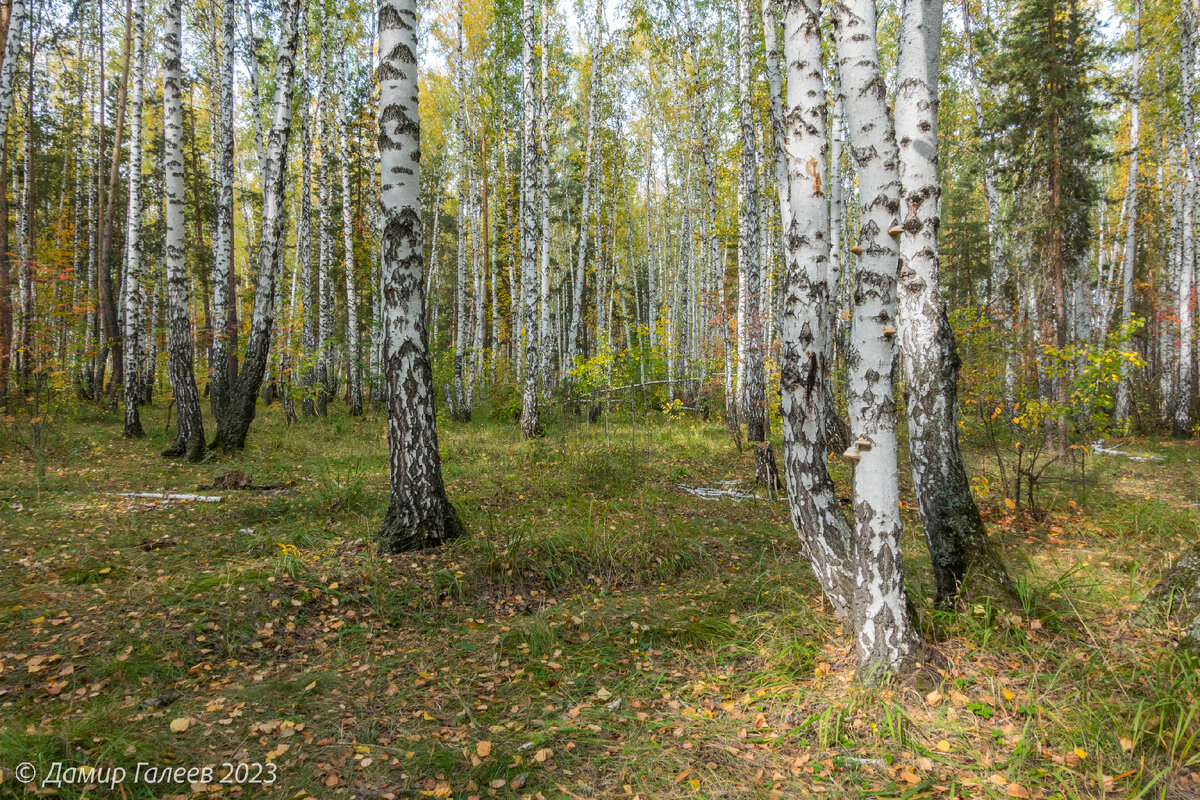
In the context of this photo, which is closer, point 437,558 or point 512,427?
point 437,558

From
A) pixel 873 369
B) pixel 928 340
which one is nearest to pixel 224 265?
pixel 873 369

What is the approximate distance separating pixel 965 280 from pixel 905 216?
68.8 feet

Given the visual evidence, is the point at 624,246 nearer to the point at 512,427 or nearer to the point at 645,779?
the point at 512,427

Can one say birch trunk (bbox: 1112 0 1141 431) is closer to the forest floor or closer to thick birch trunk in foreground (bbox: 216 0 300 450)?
the forest floor

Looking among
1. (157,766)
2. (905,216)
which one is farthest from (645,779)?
(905,216)

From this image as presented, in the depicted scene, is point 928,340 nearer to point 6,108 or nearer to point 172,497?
point 172,497

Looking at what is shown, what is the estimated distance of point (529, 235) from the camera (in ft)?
35.7

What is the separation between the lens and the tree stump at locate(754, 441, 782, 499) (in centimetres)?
688

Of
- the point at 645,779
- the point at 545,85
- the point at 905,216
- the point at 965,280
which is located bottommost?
the point at 645,779

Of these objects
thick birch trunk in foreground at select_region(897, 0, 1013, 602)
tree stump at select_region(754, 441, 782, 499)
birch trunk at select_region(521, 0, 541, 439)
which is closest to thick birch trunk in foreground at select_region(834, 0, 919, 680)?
thick birch trunk in foreground at select_region(897, 0, 1013, 602)

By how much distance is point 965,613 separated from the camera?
309cm

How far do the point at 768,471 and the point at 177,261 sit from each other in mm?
8887

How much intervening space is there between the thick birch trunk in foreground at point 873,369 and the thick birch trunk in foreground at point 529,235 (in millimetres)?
8094

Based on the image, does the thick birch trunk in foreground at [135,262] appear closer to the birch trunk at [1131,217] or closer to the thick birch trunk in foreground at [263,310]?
the thick birch trunk in foreground at [263,310]
